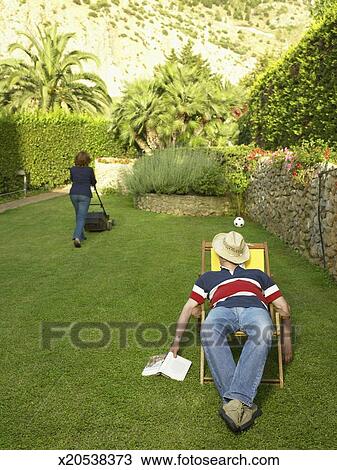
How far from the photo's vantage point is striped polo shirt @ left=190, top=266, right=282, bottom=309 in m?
3.87

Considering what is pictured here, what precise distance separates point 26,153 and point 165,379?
59.8ft

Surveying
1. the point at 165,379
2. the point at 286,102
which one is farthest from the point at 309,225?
the point at 286,102

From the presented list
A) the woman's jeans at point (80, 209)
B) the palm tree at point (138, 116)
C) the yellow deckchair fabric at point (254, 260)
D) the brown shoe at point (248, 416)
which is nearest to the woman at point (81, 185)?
the woman's jeans at point (80, 209)

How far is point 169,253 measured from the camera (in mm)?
8930

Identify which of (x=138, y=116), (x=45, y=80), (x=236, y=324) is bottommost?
(x=236, y=324)

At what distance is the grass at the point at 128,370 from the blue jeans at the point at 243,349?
11.1 inches

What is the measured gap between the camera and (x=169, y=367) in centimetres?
405

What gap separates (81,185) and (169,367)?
6161mm

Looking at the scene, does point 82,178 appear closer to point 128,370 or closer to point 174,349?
point 128,370

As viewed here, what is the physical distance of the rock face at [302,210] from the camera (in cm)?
716

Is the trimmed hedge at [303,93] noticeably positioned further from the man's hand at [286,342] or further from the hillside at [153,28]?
the hillside at [153,28]

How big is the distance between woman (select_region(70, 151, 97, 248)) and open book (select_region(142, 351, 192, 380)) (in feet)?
18.7

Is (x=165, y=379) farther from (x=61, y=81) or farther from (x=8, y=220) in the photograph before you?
(x=61, y=81)

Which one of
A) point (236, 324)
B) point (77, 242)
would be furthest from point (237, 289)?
point (77, 242)
